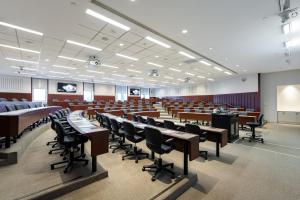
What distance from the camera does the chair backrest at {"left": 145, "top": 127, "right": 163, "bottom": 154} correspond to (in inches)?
112

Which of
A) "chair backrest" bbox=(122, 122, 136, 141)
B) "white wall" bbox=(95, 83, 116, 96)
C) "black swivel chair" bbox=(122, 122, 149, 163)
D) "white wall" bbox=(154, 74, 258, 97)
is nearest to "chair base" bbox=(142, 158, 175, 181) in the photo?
"black swivel chair" bbox=(122, 122, 149, 163)

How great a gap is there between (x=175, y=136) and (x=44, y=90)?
18476 millimetres

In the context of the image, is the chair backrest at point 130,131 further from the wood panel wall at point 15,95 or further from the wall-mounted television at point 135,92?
the wall-mounted television at point 135,92

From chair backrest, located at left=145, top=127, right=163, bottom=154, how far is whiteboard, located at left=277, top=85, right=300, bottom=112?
1303 cm

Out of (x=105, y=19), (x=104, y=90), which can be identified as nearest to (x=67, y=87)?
(x=104, y=90)

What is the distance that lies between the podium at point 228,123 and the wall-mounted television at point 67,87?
17.2m

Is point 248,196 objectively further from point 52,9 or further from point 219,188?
point 52,9

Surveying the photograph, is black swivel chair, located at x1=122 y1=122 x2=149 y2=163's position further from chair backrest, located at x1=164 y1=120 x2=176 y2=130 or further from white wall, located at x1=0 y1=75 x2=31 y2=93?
white wall, located at x1=0 y1=75 x2=31 y2=93

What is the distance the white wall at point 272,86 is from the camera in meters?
11.0

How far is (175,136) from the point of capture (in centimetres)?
300

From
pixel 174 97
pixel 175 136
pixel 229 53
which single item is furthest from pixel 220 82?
pixel 175 136

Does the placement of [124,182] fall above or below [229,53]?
below

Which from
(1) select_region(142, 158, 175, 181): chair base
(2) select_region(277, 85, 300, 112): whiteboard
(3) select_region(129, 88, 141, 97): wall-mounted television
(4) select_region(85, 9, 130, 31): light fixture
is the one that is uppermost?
(4) select_region(85, 9, 130, 31): light fixture

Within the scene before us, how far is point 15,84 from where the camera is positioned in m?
15.0
